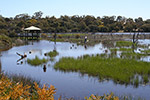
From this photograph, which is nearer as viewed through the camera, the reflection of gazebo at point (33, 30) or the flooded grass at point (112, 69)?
the flooded grass at point (112, 69)

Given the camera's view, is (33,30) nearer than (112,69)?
No

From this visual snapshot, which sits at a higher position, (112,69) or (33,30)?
(33,30)

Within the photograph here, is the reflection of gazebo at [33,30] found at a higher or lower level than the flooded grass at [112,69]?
higher

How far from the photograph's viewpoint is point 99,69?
47.4ft

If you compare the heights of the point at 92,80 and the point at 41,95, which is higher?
the point at 41,95

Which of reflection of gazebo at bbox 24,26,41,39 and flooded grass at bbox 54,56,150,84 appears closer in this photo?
flooded grass at bbox 54,56,150,84

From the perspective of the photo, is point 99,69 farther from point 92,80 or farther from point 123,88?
point 123,88

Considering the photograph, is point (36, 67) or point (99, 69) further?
point (36, 67)

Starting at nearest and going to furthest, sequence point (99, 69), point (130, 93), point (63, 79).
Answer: point (130, 93)
point (63, 79)
point (99, 69)

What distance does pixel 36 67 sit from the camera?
1681 cm

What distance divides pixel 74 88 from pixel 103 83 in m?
1.75

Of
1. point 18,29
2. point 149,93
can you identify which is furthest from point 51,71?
point 18,29

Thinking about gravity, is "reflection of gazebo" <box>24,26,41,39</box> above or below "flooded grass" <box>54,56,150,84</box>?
above

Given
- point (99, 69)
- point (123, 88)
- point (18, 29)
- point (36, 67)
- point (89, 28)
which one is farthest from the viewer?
point (89, 28)
